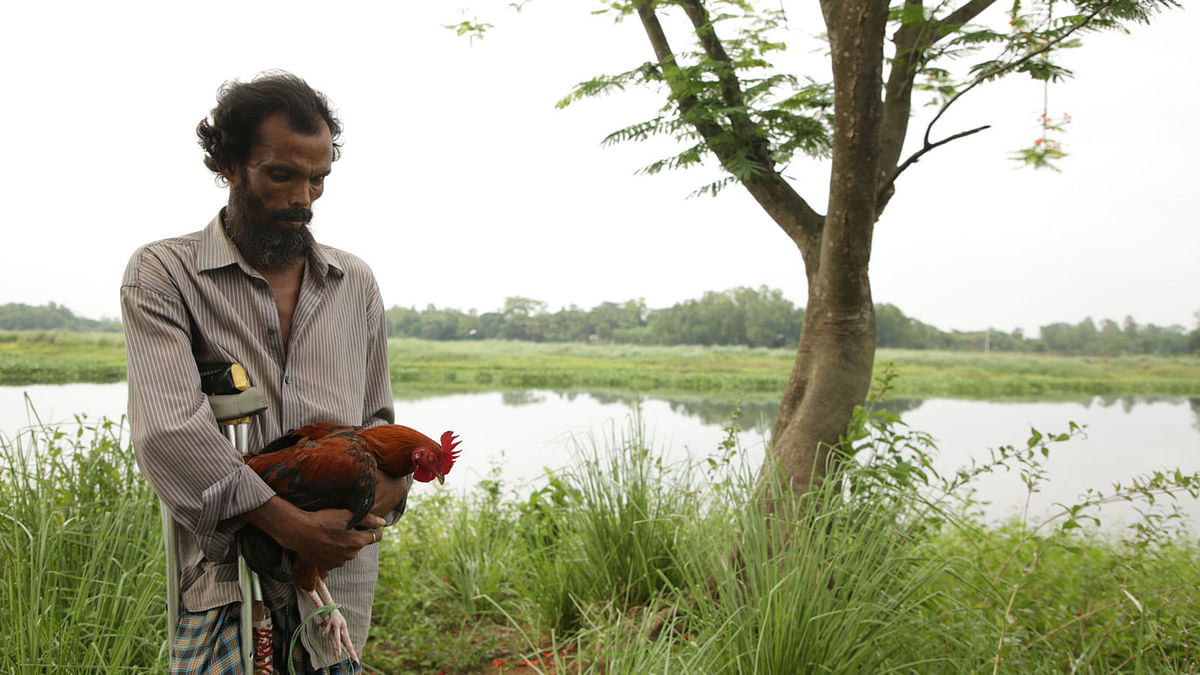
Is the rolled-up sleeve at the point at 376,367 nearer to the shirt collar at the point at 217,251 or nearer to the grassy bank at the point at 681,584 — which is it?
the shirt collar at the point at 217,251

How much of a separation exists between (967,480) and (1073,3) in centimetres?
184

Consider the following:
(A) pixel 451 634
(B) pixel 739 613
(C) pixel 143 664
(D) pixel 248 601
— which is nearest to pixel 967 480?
(B) pixel 739 613

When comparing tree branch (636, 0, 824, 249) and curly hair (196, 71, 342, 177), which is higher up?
tree branch (636, 0, 824, 249)

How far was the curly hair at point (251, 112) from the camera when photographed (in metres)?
1.32

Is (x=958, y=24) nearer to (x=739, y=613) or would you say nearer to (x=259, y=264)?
(x=739, y=613)

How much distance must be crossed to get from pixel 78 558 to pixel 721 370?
10.3 metres

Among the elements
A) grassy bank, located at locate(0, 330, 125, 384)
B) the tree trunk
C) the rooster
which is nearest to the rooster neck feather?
the rooster

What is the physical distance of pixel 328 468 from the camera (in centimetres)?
117

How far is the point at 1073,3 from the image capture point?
255 cm

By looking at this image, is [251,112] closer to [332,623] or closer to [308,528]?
[308,528]

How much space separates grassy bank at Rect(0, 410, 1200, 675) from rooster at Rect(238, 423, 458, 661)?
31.2 inches

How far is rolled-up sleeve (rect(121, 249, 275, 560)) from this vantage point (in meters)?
1.14

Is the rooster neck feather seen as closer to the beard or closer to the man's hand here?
the man's hand

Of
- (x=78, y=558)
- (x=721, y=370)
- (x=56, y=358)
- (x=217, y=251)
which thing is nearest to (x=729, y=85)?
(x=217, y=251)
